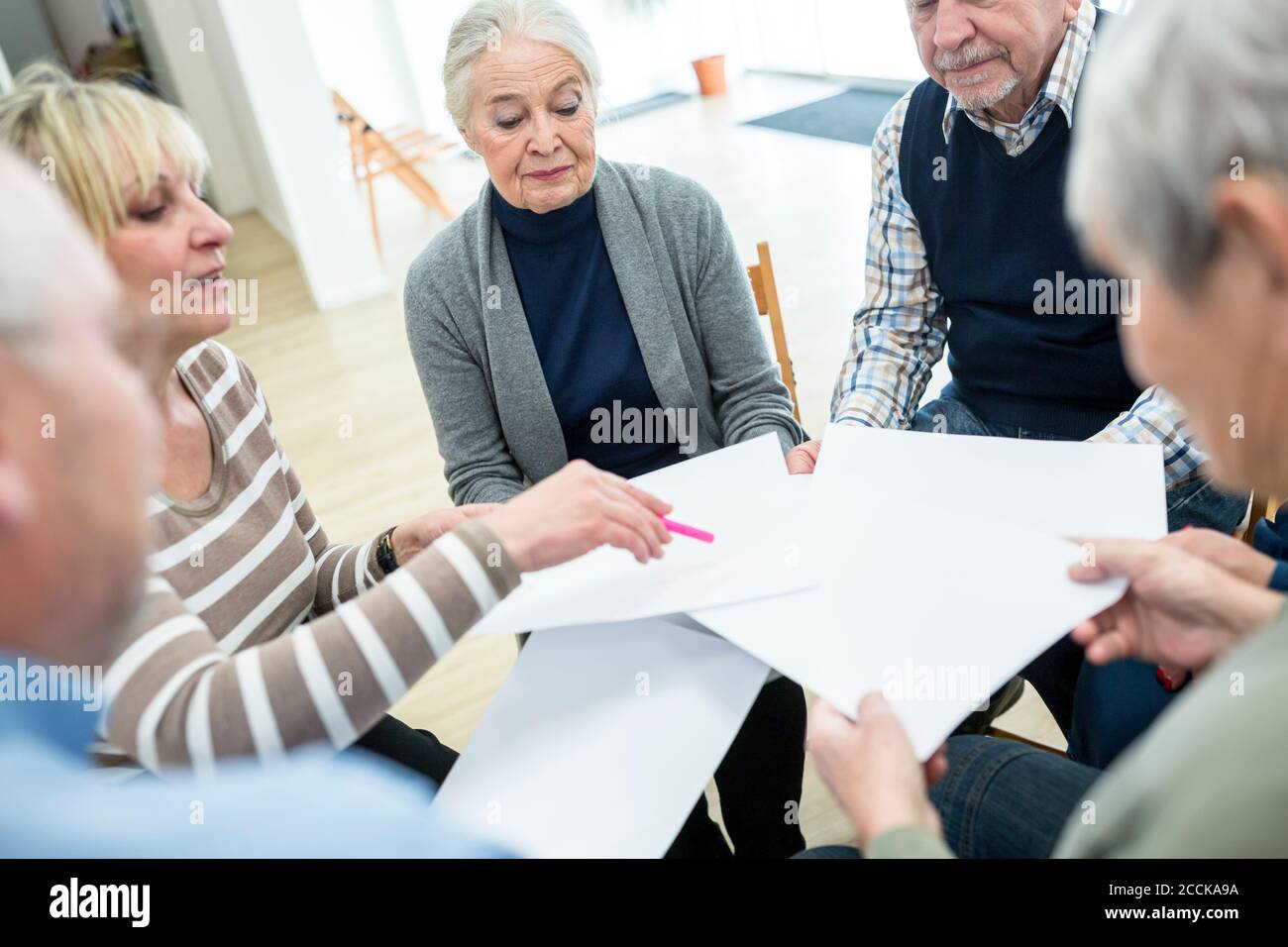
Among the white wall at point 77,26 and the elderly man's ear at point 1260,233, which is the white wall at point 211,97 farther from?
Answer: the elderly man's ear at point 1260,233

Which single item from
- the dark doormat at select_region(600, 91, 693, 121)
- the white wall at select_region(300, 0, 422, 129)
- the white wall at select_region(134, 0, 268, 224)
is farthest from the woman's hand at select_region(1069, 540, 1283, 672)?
the white wall at select_region(300, 0, 422, 129)

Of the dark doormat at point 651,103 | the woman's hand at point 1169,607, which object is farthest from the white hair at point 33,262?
the dark doormat at point 651,103

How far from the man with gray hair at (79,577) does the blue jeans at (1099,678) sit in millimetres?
946

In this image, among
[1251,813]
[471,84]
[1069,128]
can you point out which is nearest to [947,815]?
[1251,813]

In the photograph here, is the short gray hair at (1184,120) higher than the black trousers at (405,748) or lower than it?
higher

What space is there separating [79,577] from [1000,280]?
1558 millimetres

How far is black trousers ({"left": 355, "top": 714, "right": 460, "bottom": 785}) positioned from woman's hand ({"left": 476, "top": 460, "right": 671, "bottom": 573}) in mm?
512

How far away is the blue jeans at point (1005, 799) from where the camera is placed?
1.13 meters

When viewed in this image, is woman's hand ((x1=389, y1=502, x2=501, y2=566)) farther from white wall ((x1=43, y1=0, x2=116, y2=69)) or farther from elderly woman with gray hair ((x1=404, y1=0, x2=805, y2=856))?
white wall ((x1=43, y1=0, x2=116, y2=69))

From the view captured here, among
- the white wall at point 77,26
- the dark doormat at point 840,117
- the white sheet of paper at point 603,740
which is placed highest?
the white wall at point 77,26

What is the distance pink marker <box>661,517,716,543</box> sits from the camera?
138cm

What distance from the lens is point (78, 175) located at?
127cm
